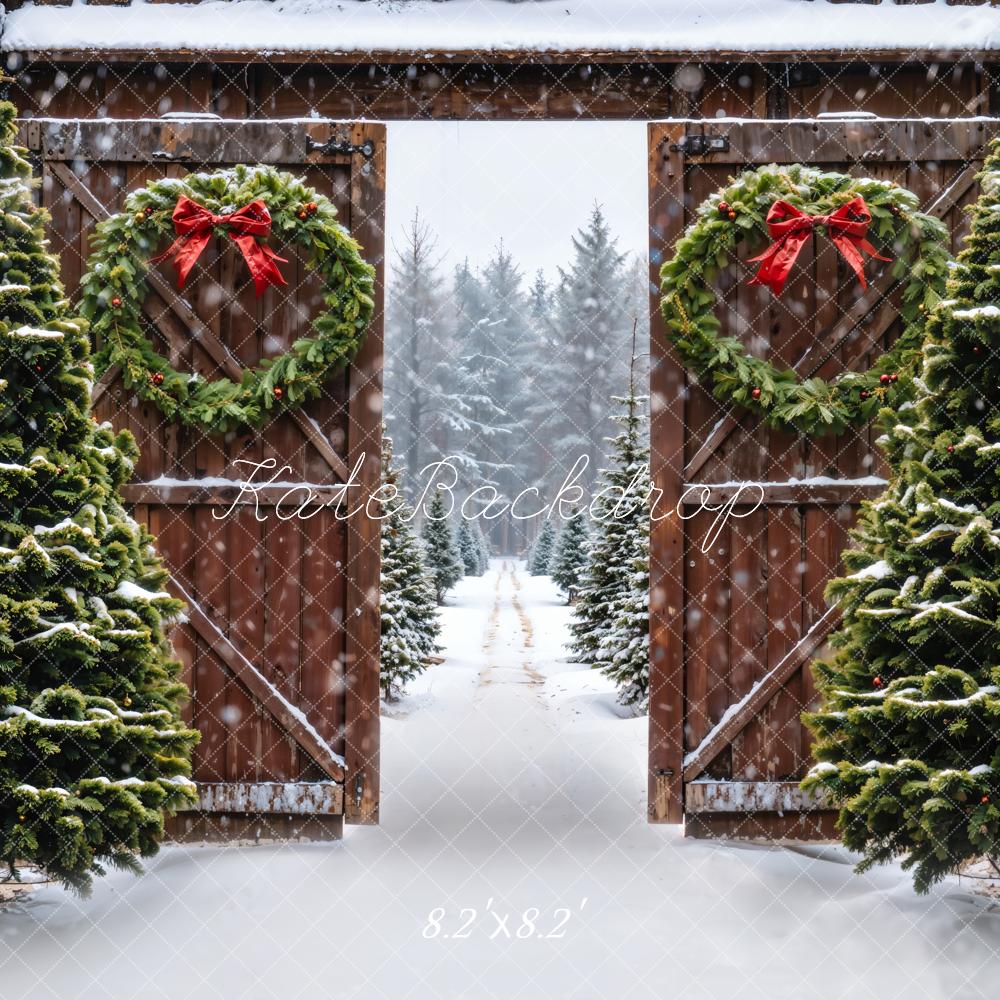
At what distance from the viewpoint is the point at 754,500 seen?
5.28m

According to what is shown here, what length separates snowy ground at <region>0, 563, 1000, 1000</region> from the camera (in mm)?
3830

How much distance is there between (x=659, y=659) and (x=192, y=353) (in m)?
3.07

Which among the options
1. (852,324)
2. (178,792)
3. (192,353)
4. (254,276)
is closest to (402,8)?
(254,276)

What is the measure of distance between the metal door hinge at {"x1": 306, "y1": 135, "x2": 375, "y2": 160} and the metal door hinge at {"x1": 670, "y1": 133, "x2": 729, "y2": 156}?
1656mm

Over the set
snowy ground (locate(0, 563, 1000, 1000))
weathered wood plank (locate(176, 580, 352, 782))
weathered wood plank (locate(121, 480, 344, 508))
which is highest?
weathered wood plank (locate(121, 480, 344, 508))

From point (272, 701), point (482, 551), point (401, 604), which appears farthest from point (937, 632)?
point (482, 551)

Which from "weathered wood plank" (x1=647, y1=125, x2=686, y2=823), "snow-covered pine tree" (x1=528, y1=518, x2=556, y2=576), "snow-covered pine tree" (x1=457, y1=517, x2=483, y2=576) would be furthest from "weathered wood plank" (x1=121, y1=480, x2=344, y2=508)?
"snow-covered pine tree" (x1=528, y1=518, x2=556, y2=576)

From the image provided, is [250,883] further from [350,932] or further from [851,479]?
[851,479]

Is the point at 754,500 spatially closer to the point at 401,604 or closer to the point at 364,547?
the point at 364,547

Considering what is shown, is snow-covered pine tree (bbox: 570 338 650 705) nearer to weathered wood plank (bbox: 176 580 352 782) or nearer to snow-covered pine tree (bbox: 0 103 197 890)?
weathered wood plank (bbox: 176 580 352 782)

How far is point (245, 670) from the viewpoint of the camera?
208 inches

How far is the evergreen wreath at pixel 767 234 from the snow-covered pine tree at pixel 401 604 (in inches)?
170

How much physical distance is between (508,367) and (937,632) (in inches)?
1188

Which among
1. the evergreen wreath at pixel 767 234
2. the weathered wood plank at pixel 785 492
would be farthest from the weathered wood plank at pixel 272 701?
the evergreen wreath at pixel 767 234
